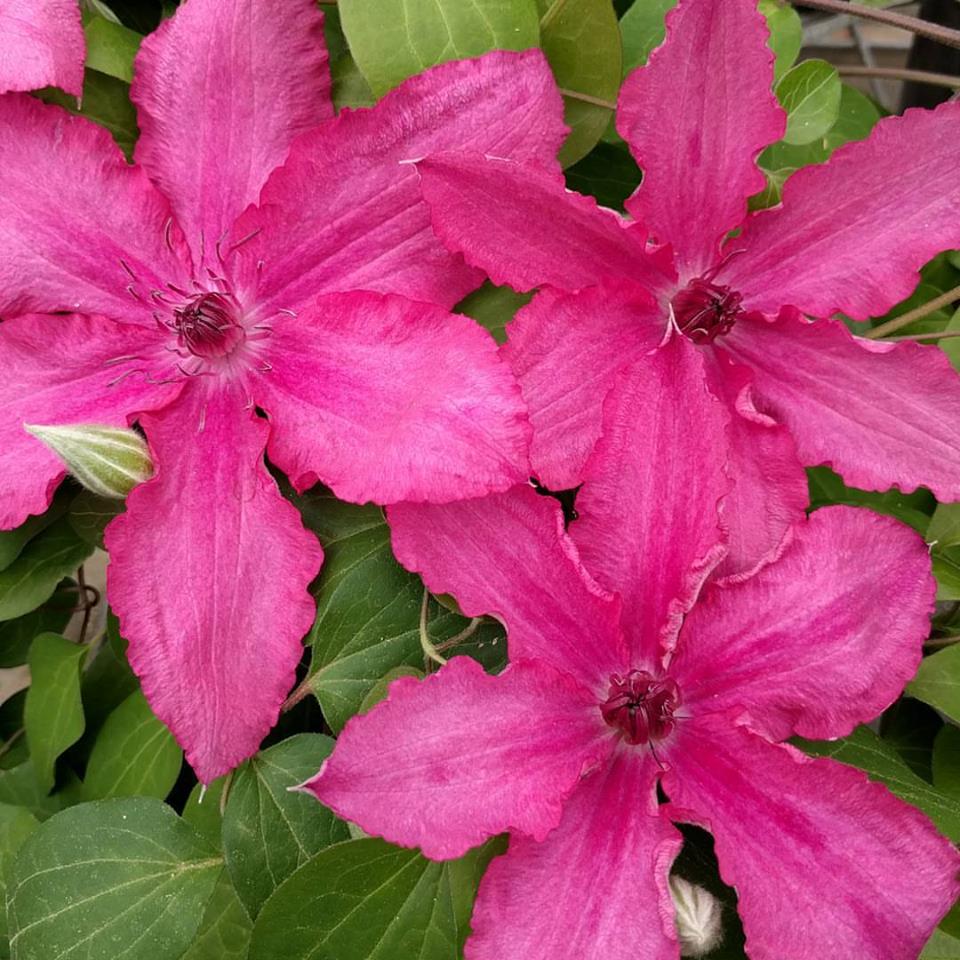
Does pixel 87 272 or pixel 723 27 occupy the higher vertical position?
pixel 723 27

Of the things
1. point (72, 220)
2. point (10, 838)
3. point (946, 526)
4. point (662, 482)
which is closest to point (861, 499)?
point (946, 526)

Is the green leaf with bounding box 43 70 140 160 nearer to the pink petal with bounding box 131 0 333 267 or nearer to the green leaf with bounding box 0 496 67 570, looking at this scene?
the pink petal with bounding box 131 0 333 267

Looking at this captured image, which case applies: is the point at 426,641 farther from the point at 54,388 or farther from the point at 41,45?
the point at 41,45

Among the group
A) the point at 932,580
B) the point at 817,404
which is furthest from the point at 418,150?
the point at 932,580

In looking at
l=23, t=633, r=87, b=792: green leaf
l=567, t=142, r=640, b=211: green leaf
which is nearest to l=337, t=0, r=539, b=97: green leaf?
l=567, t=142, r=640, b=211: green leaf

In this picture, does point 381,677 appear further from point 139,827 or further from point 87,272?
point 87,272
